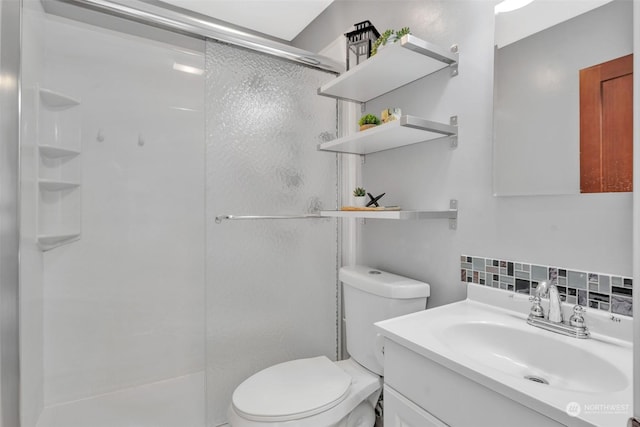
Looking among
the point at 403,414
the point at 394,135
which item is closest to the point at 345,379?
the point at 403,414

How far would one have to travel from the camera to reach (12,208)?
1056mm

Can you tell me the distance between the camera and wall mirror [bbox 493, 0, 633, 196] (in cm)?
89

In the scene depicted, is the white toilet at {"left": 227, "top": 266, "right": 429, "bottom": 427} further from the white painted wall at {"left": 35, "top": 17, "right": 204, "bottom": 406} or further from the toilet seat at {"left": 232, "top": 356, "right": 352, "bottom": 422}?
the white painted wall at {"left": 35, "top": 17, "right": 204, "bottom": 406}

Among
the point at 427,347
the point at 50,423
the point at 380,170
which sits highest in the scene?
the point at 380,170

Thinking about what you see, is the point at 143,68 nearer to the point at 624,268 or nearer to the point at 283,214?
the point at 283,214

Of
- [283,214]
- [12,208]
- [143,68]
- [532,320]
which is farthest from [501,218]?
[143,68]

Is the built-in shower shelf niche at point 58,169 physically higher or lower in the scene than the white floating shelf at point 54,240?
higher

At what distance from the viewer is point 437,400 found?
2.59 ft

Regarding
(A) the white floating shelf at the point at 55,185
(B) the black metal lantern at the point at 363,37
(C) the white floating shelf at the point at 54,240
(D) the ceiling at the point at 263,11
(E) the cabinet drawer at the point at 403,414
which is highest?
(D) the ceiling at the point at 263,11

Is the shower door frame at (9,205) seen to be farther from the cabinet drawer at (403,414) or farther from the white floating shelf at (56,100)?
the cabinet drawer at (403,414)

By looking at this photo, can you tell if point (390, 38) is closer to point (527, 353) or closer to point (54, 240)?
point (527, 353)

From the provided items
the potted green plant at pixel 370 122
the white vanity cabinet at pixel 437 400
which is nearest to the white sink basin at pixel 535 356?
the white vanity cabinet at pixel 437 400

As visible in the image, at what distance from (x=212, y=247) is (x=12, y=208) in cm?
73

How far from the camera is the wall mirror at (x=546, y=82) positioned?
0.89 metres
